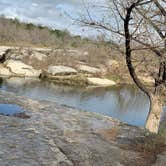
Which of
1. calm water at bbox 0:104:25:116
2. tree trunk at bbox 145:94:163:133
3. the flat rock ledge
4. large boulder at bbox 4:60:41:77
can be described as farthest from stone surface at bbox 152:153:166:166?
large boulder at bbox 4:60:41:77

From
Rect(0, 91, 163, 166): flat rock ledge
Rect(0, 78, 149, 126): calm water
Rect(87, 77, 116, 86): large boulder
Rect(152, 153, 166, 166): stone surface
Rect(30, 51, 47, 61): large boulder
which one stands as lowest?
Rect(0, 78, 149, 126): calm water

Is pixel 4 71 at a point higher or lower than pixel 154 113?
→ lower

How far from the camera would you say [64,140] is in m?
7.71

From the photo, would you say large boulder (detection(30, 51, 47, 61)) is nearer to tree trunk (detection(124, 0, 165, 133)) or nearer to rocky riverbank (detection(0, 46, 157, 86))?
rocky riverbank (detection(0, 46, 157, 86))

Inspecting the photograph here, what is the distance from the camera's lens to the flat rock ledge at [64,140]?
21.0 feet

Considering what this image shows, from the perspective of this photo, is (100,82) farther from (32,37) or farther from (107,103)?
(32,37)

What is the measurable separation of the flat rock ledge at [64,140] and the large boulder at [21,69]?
3104 cm

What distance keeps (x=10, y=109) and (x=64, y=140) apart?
371cm

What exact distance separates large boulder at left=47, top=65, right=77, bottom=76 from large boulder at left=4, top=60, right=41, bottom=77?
4.84ft

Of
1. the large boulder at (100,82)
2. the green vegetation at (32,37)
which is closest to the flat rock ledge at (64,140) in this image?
the large boulder at (100,82)

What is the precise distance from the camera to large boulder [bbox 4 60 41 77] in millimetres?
41656

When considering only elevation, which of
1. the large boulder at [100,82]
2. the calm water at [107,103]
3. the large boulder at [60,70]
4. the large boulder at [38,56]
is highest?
the large boulder at [38,56]

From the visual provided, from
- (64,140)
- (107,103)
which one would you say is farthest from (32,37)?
(64,140)

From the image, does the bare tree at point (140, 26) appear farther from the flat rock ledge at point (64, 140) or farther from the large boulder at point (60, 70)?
the large boulder at point (60, 70)
